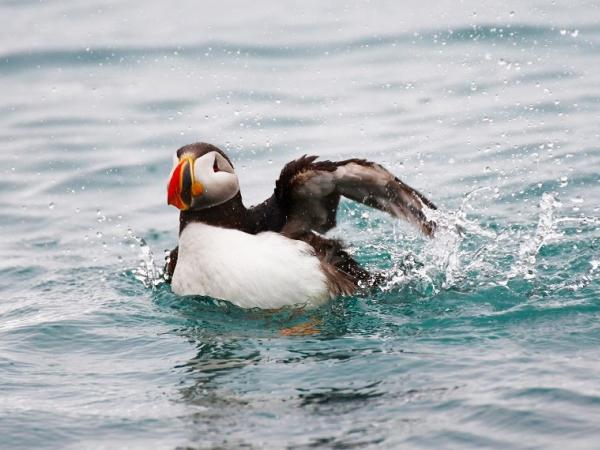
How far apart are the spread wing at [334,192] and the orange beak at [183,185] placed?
0.56 m

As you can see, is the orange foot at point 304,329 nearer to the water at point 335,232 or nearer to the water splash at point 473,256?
the water at point 335,232

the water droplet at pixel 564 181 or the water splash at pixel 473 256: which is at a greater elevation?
the water droplet at pixel 564 181

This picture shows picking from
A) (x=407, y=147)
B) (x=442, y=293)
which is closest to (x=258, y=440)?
(x=442, y=293)

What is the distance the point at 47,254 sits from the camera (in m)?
9.80

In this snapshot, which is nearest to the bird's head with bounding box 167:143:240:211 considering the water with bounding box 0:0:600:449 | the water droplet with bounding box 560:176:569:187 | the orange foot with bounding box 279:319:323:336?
the water with bounding box 0:0:600:449

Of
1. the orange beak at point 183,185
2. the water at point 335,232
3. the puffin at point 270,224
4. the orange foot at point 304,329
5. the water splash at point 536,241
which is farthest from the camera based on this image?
the water splash at point 536,241

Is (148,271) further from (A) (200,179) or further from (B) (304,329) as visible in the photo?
(B) (304,329)

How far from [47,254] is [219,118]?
10.9ft

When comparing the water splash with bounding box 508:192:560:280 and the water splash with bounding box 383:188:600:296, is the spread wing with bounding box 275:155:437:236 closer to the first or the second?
the water splash with bounding box 383:188:600:296

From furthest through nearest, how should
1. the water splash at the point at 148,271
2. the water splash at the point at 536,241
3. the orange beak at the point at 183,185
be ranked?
the water splash at the point at 148,271, the water splash at the point at 536,241, the orange beak at the point at 183,185

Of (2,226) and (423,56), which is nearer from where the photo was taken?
(2,226)

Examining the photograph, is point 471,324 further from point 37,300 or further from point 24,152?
point 24,152

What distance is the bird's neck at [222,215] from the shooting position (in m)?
7.72

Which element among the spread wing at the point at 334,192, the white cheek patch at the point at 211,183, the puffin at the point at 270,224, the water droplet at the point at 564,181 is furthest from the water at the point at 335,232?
the white cheek patch at the point at 211,183
